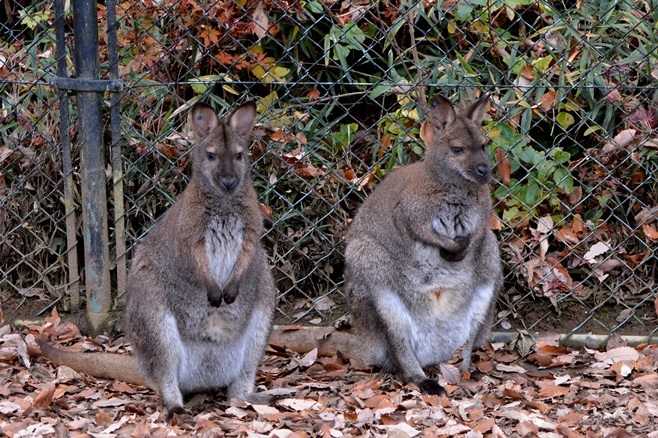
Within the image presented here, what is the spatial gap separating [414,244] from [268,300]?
2.37ft

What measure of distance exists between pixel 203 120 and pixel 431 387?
150cm

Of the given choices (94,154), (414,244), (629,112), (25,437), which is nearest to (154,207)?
(94,154)

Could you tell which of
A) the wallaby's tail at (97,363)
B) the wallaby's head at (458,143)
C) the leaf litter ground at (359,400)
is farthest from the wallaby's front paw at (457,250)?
the wallaby's tail at (97,363)

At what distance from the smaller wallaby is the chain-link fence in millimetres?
566

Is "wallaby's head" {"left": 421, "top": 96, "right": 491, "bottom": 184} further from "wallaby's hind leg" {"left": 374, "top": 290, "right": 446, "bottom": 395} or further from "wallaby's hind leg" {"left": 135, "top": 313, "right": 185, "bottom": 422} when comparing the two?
"wallaby's hind leg" {"left": 135, "top": 313, "right": 185, "bottom": 422}

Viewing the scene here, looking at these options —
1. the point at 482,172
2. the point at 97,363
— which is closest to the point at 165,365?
the point at 97,363

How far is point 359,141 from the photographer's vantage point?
527 centimetres

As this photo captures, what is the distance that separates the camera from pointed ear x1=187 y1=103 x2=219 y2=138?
13.2 feet

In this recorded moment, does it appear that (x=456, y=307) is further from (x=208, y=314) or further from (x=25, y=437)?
(x=25, y=437)

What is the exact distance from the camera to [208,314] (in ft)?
13.4

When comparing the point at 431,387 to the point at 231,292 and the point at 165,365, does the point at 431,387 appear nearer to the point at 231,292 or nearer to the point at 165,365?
the point at 231,292

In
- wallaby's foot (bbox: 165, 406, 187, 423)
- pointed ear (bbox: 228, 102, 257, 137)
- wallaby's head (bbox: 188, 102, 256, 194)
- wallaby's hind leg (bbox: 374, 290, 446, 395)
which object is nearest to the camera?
wallaby's foot (bbox: 165, 406, 187, 423)

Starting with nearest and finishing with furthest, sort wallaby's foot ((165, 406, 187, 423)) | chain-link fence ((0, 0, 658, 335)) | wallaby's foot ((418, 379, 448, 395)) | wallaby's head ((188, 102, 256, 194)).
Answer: wallaby's foot ((165, 406, 187, 423)) → wallaby's head ((188, 102, 256, 194)) → wallaby's foot ((418, 379, 448, 395)) → chain-link fence ((0, 0, 658, 335))

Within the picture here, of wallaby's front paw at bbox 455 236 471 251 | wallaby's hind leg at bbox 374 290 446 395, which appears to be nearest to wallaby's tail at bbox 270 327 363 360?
wallaby's hind leg at bbox 374 290 446 395
